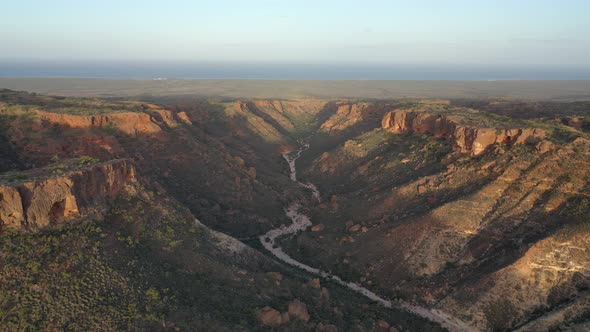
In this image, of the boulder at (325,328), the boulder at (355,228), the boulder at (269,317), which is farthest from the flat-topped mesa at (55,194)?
the boulder at (355,228)

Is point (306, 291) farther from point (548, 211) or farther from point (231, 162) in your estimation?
point (231, 162)

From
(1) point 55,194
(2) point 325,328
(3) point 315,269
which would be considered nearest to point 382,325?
(2) point 325,328

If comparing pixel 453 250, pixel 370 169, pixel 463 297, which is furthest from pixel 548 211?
pixel 370 169

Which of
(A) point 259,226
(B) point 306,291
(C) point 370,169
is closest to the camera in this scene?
(B) point 306,291

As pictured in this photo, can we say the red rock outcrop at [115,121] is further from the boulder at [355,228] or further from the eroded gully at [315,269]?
the boulder at [355,228]

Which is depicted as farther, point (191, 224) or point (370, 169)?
point (370, 169)

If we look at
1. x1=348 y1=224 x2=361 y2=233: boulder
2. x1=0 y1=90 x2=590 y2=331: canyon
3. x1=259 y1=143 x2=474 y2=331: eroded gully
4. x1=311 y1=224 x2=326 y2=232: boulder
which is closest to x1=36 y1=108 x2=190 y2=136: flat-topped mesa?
x1=0 y1=90 x2=590 y2=331: canyon
